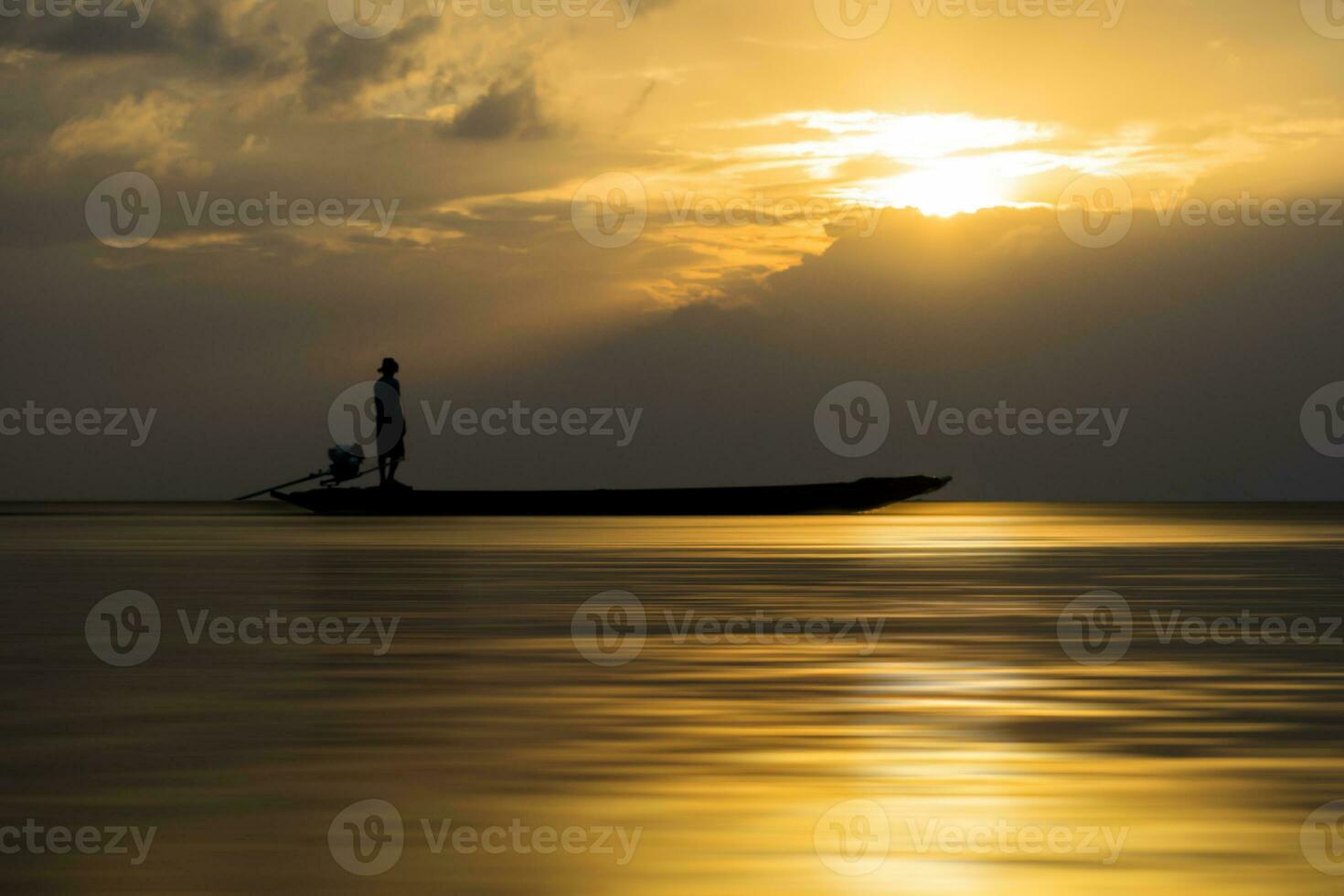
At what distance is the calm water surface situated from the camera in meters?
9.66

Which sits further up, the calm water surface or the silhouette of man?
the silhouette of man

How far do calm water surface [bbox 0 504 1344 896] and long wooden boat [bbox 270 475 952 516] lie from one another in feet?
250

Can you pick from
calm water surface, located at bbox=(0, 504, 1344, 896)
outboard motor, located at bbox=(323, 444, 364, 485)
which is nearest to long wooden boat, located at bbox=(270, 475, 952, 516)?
outboard motor, located at bbox=(323, 444, 364, 485)

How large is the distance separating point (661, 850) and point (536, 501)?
9878 cm

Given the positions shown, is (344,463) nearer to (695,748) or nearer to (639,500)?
(639,500)

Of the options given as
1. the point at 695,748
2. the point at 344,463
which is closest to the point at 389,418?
the point at 344,463

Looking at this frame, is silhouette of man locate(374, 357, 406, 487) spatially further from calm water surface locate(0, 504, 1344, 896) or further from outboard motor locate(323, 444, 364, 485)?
calm water surface locate(0, 504, 1344, 896)

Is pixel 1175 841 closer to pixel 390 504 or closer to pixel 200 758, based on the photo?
pixel 200 758

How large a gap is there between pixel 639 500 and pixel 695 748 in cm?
9598

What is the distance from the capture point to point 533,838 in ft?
34.1

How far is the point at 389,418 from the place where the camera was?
9738 cm

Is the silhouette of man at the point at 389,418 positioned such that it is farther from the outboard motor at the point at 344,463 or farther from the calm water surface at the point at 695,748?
the calm water surface at the point at 695,748

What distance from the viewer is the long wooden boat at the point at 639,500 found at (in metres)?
107

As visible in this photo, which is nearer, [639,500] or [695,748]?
[695,748]
